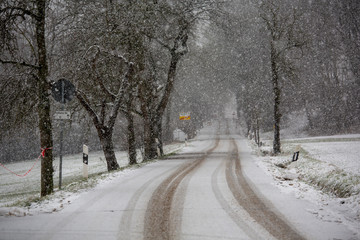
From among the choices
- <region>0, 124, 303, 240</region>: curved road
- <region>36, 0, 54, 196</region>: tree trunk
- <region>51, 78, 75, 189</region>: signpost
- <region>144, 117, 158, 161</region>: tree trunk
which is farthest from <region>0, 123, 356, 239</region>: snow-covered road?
<region>144, 117, 158, 161</region>: tree trunk

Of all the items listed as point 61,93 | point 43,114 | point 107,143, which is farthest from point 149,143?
point 61,93

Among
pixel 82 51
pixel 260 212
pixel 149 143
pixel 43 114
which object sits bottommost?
pixel 260 212

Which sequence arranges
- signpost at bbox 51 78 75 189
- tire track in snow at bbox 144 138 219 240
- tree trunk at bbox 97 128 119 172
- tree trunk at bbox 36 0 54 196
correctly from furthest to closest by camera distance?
tree trunk at bbox 97 128 119 172, tree trunk at bbox 36 0 54 196, signpost at bbox 51 78 75 189, tire track in snow at bbox 144 138 219 240

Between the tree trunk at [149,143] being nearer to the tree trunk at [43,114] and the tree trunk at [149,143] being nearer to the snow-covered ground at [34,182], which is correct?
the snow-covered ground at [34,182]

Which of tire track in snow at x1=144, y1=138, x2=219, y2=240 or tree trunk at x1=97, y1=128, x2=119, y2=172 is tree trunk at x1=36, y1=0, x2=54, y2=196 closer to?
tire track in snow at x1=144, y1=138, x2=219, y2=240

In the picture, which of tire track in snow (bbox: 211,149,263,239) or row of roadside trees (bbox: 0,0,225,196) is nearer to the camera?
tire track in snow (bbox: 211,149,263,239)

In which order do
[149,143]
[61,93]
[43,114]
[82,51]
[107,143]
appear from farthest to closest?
[149,143] < [107,143] < [82,51] < [43,114] < [61,93]

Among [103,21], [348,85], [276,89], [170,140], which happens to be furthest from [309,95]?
[103,21]

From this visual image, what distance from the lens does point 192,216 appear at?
4828mm

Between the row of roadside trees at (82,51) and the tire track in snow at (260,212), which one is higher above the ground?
the row of roadside trees at (82,51)

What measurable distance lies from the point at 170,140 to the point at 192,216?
1621 inches

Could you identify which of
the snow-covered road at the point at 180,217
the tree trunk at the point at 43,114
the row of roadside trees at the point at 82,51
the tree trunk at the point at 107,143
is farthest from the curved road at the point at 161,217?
the tree trunk at the point at 107,143

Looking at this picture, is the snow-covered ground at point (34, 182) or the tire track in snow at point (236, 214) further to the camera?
the snow-covered ground at point (34, 182)

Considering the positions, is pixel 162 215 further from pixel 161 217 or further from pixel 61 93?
pixel 61 93
